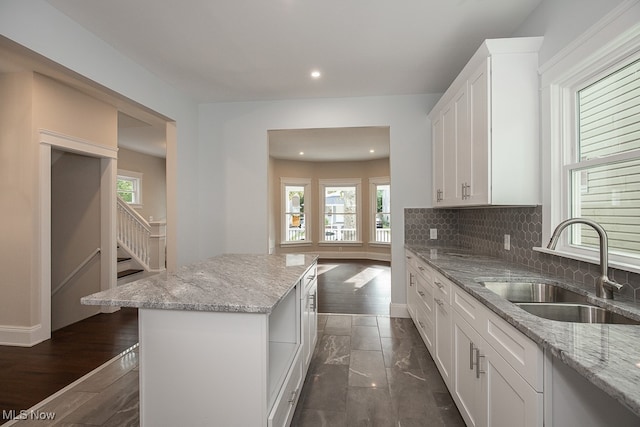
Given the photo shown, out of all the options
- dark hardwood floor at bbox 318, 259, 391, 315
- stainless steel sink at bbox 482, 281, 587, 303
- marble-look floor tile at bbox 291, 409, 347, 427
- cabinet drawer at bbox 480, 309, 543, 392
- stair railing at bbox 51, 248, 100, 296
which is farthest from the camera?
dark hardwood floor at bbox 318, 259, 391, 315

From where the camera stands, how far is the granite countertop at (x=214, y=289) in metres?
1.31

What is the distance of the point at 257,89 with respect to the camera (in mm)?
3492

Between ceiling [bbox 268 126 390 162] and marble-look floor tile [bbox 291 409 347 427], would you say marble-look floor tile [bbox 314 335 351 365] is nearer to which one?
marble-look floor tile [bbox 291 409 347 427]

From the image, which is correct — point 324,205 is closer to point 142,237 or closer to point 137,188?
point 142,237

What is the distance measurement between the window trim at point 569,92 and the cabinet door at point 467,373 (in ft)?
2.37

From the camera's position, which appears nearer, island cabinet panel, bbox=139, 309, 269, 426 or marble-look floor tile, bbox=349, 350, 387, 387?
island cabinet panel, bbox=139, 309, 269, 426

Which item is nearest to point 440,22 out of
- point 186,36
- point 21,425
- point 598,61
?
point 598,61

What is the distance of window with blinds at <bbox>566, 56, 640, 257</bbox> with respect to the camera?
1363 mm

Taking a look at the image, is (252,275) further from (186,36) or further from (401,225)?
(401,225)

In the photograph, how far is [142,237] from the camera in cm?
541

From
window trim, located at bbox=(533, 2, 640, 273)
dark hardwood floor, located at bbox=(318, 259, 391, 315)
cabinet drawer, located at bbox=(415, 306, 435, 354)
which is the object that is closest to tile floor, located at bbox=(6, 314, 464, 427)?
cabinet drawer, located at bbox=(415, 306, 435, 354)

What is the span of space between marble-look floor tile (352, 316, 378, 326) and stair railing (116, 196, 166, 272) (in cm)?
383

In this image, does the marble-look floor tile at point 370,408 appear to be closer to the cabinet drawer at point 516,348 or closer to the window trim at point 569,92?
the cabinet drawer at point 516,348

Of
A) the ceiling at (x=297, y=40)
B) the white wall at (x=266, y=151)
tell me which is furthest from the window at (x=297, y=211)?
the ceiling at (x=297, y=40)
